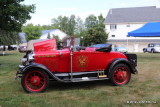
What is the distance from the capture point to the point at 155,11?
1647 inches

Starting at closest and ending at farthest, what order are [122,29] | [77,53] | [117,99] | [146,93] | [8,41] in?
[117,99], [146,93], [77,53], [8,41], [122,29]

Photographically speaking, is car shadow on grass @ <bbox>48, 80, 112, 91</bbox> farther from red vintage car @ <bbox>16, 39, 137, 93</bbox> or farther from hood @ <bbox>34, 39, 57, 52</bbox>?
hood @ <bbox>34, 39, 57, 52</bbox>

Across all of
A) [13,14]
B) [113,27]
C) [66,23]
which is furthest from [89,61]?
[66,23]

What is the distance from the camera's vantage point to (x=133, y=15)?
1655 inches

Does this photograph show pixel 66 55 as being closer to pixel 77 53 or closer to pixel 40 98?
pixel 77 53

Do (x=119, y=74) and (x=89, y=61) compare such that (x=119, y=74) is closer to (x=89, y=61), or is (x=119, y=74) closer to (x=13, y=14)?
(x=89, y=61)

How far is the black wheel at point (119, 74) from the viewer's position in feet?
19.1

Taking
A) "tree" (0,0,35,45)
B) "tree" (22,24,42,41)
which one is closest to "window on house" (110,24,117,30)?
"tree" (22,24,42,41)

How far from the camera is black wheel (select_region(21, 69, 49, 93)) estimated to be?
17.0 feet

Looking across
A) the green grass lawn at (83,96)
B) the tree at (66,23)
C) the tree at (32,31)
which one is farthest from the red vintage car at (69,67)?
the tree at (66,23)

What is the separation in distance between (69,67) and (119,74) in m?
1.56

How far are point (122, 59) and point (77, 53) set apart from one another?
4.70 feet

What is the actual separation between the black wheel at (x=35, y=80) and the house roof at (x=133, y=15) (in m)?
37.8

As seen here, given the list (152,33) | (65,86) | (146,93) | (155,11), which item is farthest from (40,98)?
(155,11)
